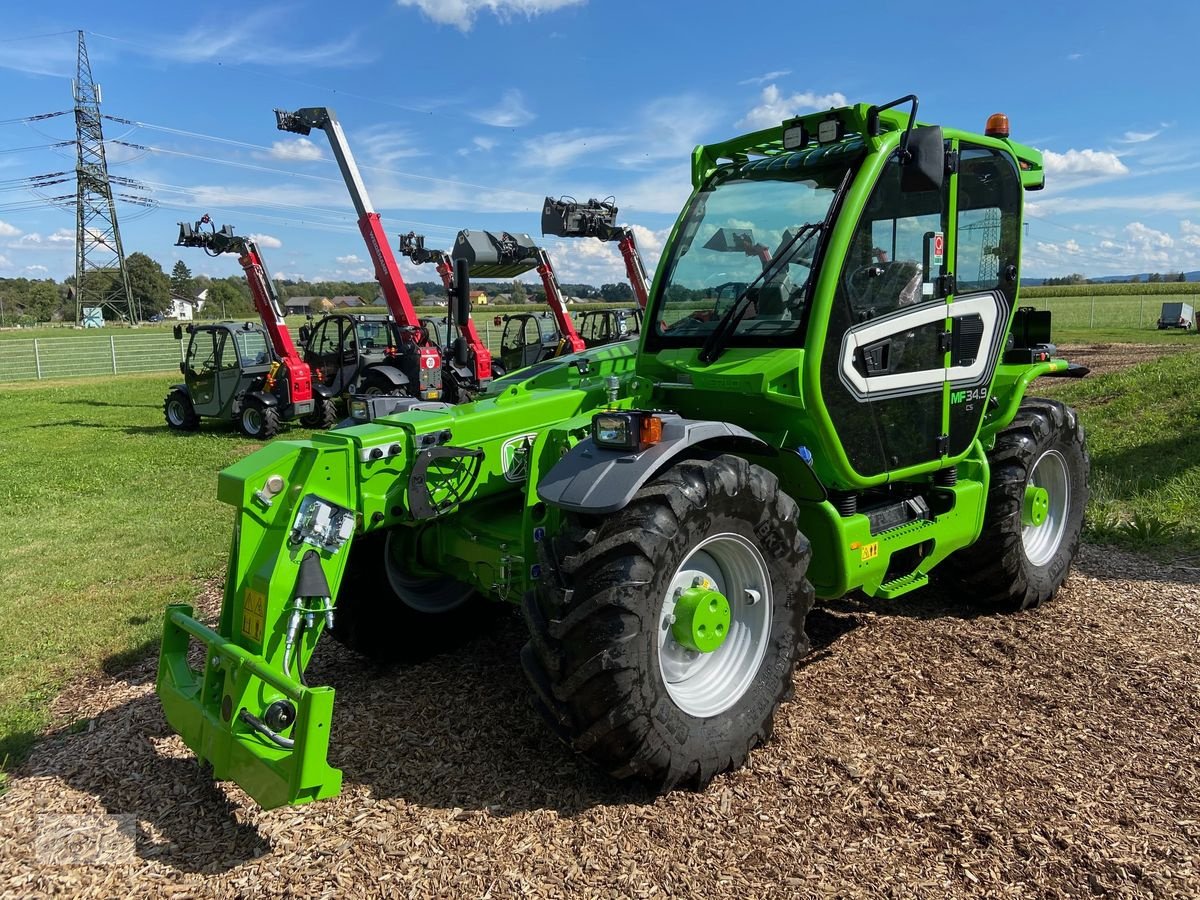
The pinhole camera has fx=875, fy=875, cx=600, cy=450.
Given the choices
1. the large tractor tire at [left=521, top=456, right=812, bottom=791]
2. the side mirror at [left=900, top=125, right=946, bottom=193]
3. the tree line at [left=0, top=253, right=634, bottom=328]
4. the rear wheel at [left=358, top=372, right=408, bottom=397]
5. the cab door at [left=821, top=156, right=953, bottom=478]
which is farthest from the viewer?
the tree line at [left=0, top=253, right=634, bottom=328]

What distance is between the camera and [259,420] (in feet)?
52.5

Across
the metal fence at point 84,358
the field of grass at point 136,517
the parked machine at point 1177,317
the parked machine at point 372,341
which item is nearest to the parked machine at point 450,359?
the parked machine at point 372,341

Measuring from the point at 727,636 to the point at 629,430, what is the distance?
3.54 ft

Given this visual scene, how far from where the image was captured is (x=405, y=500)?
3.79m

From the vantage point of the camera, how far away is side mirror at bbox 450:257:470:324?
3.90 metres

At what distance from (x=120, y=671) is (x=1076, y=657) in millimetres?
5388

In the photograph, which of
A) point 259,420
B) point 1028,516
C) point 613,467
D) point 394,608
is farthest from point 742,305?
point 259,420

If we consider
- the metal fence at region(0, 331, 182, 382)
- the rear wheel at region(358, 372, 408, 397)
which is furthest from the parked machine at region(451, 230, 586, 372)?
Answer: the metal fence at region(0, 331, 182, 382)

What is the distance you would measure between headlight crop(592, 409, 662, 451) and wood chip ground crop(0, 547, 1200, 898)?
4.56ft

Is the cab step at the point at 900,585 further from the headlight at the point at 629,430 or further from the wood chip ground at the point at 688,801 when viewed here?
the headlight at the point at 629,430

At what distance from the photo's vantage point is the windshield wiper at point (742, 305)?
4.21m

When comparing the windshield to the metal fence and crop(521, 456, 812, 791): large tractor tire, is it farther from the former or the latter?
the metal fence

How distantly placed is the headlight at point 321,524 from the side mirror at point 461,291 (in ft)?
3.41

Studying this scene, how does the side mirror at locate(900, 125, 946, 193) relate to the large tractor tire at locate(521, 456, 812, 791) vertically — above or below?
above
